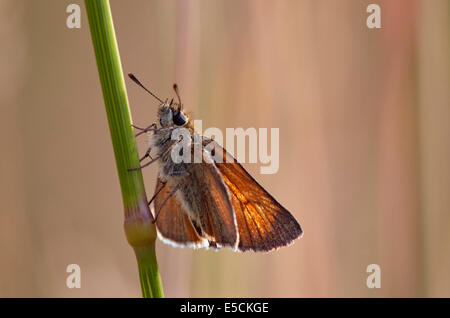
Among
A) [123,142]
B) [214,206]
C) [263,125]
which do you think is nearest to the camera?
[123,142]

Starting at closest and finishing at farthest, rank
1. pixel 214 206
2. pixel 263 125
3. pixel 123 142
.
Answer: pixel 123 142 → pixel 214 206 → pixel 263 125

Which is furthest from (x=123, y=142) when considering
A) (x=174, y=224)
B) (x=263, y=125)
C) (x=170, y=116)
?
(x=263, y=125)

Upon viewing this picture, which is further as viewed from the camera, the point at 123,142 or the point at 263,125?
the point at 263,125

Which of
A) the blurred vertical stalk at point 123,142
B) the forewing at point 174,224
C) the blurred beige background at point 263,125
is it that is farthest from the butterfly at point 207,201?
the blurred beige background at point 263,125

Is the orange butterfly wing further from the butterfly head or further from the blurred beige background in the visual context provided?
the blurred beige background

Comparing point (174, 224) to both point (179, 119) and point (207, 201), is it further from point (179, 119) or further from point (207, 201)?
point (179, 119)

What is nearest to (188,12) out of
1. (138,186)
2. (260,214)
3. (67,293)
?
(260,214)

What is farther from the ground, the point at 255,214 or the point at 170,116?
the point at 170,116

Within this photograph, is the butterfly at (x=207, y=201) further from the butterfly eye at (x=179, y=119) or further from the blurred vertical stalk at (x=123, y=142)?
the blurred vertical stalk at (x=123, y=142)
